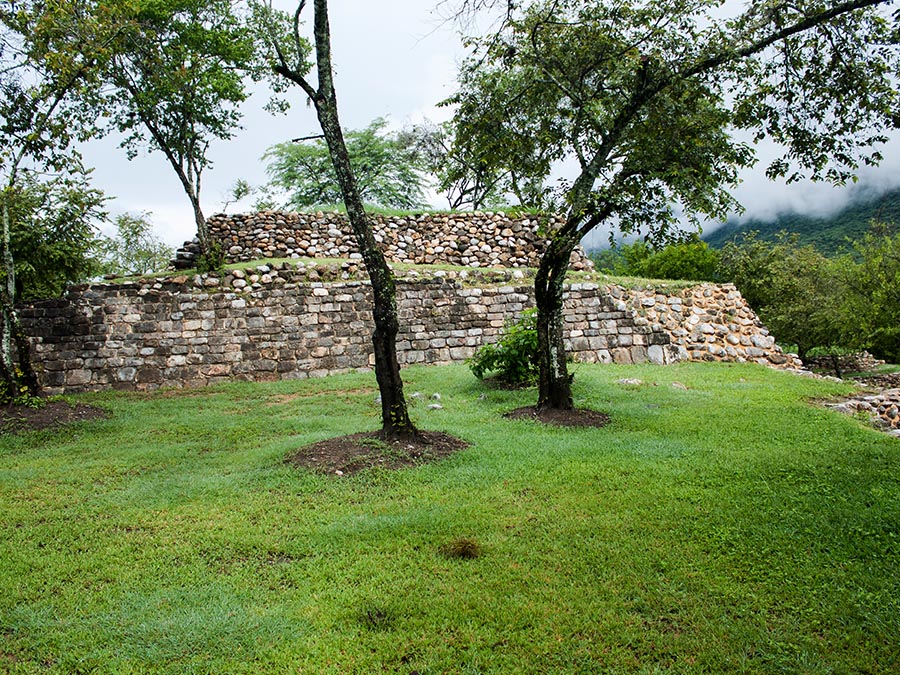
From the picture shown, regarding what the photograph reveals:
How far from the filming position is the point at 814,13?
6047mm

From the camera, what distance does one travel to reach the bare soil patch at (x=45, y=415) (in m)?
7.77

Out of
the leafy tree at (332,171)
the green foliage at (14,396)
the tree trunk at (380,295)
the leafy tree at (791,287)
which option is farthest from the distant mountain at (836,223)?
the green foliage at (14,396)

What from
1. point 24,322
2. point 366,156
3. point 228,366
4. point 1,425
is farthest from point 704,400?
point 366,156

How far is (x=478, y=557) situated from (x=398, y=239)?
1290 cm

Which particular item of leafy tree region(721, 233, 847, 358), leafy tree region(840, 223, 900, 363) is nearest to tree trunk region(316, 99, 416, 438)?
leafy tree region(840, 223, 900, 363)

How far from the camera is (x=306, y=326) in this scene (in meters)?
12.1

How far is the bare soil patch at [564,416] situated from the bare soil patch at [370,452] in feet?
5.01

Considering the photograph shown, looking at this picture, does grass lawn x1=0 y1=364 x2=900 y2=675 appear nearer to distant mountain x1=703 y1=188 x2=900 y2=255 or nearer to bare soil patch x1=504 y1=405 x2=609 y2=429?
bare soil patch x1=504 y1=405 x2=609 y2=429

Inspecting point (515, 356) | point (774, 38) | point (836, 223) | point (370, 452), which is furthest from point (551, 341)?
point (836, 223)

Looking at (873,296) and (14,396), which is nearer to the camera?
(14,396)

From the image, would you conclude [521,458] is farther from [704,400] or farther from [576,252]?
[576,252]

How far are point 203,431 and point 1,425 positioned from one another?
2.78 meters

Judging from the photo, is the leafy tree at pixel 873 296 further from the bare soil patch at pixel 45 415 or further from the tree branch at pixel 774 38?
the bare soil patch at pixel 45 415

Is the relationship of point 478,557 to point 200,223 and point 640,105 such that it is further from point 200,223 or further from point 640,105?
point 200,223
